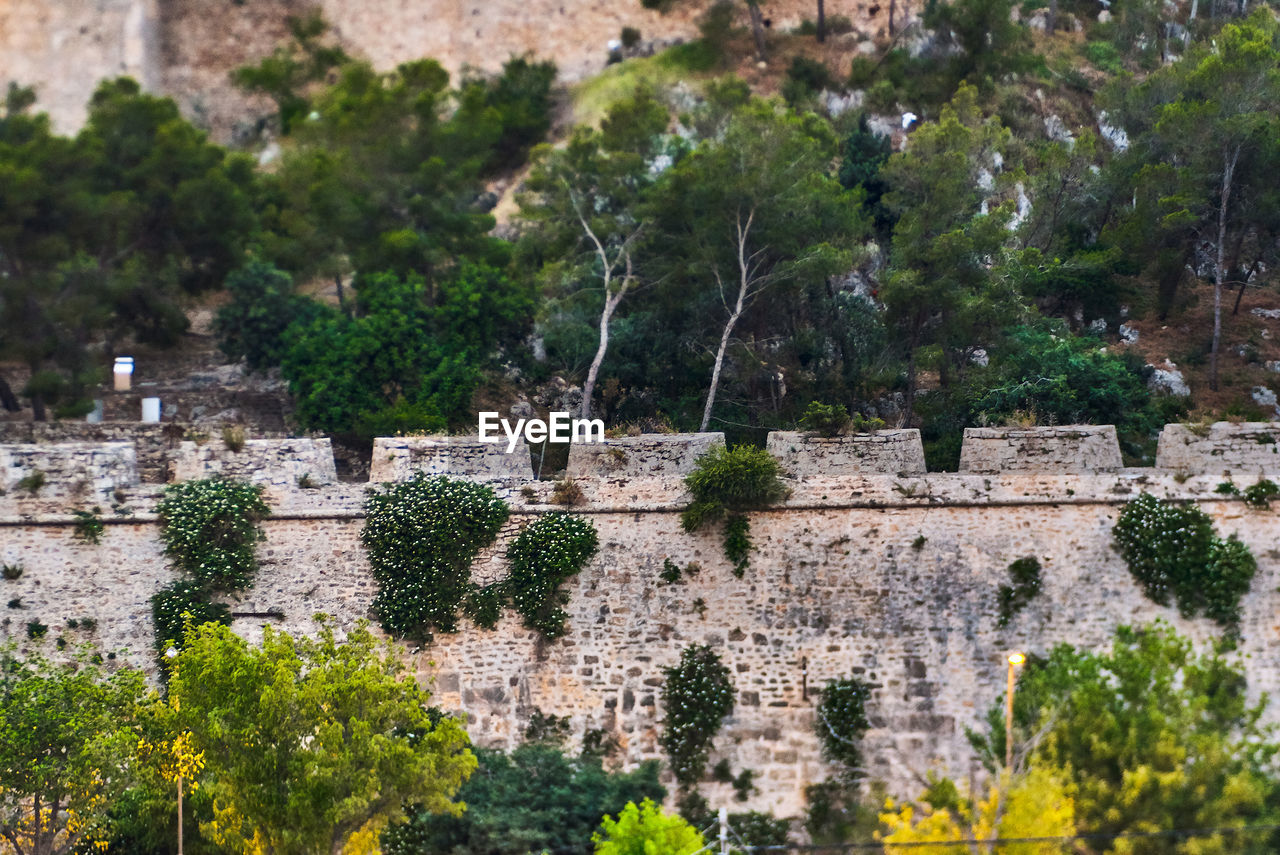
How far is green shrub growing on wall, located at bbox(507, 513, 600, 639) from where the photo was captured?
2034 centimetres

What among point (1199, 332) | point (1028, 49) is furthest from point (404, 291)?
point (1028, 49)

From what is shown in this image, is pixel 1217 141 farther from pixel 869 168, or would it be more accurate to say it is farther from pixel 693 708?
pixel 693 708

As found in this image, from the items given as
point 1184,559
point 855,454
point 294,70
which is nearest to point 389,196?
point 855,454

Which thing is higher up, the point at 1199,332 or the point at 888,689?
the point at 1199,332

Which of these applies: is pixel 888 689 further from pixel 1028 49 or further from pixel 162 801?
pixel 1028 49

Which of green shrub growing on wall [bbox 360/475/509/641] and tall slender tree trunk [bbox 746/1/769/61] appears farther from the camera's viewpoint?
tall slender tree trunk [bbox 746/1/769/61]

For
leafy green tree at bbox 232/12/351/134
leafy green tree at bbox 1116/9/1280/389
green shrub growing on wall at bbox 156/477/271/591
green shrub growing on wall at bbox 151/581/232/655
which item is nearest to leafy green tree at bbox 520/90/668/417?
green shrub growing on wall at bbox 156/477/271/591

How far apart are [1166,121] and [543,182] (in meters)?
10.2

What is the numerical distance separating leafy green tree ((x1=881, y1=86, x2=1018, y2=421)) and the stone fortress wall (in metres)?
3.74

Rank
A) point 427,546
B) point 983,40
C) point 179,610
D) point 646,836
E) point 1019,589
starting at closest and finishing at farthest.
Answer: point 646,836 < point 1019,589 < point 427,546 < point 179,610 < point 983,40

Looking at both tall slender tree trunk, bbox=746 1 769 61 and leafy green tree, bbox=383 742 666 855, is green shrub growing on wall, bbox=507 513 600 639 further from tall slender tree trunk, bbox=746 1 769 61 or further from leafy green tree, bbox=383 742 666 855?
tall slender tree trunk, bbox=746 1 769 61

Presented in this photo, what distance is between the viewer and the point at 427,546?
20.8m

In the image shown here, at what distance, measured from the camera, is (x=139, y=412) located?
28812 mm

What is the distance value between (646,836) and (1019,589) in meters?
5.27
